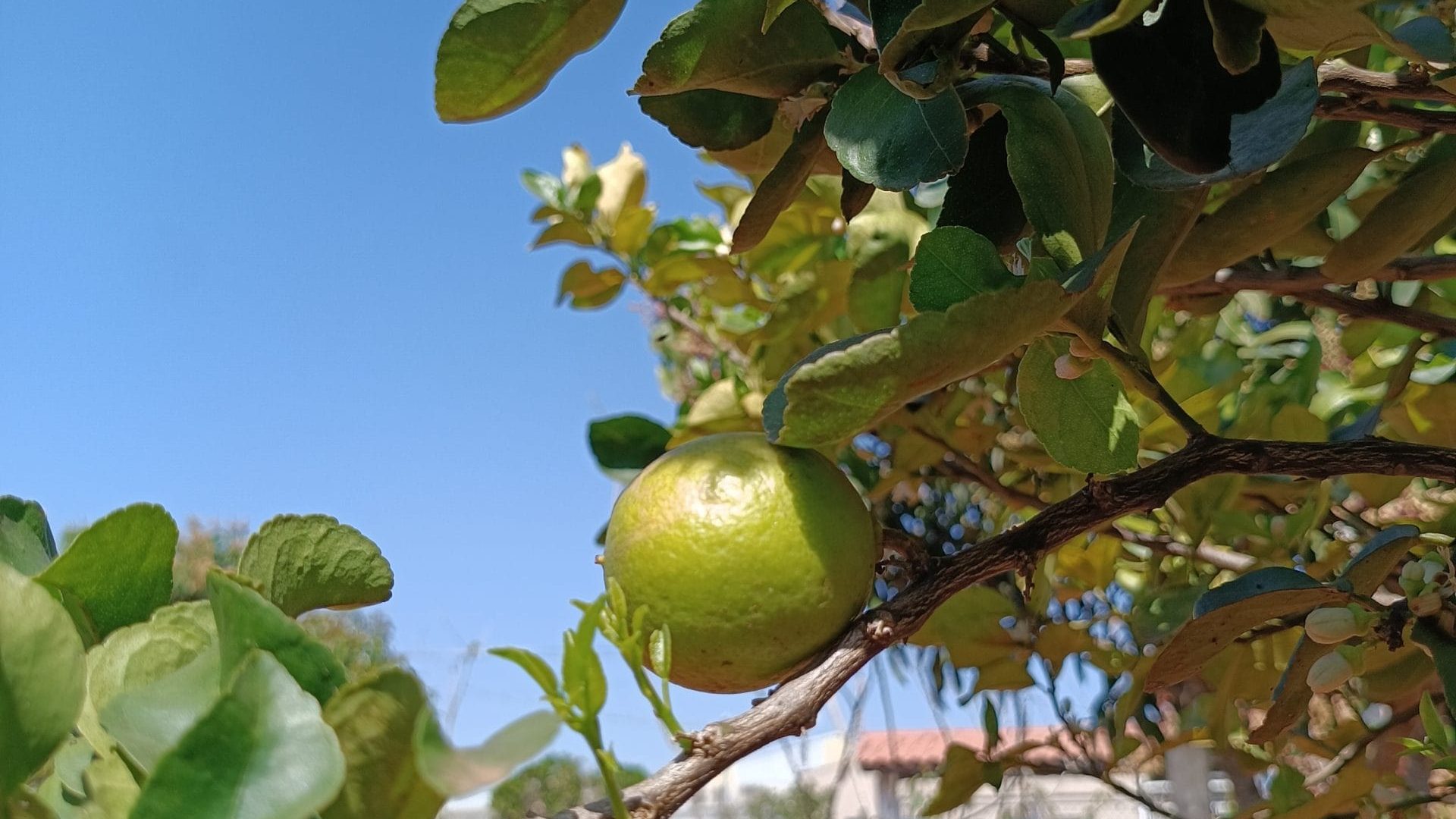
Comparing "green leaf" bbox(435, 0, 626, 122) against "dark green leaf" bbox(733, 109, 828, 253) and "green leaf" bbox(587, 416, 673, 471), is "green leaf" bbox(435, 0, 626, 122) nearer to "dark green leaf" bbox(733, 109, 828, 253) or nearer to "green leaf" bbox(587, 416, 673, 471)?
"dark green leaf" bbox(733, 109, 828, 253)

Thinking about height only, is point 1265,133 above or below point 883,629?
above

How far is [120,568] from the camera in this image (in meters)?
0.43

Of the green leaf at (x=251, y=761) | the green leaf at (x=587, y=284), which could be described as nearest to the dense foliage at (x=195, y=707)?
the green leaf at (x=251, y=761)

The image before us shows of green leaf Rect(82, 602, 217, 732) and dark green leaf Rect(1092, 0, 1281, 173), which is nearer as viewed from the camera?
green leaf Rect(82, 602, 217, 732)

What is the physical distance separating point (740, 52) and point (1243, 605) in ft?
1.41

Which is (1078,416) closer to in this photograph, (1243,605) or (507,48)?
(1243,605)

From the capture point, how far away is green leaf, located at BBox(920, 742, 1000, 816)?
1.02 m

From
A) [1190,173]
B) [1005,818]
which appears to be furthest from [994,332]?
[1005,818]

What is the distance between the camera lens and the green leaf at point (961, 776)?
1.02 m

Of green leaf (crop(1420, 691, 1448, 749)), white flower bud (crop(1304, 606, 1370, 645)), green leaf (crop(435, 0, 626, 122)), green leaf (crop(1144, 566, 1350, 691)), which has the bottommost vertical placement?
green leaf (crop(1420, 691, 1448, 749))

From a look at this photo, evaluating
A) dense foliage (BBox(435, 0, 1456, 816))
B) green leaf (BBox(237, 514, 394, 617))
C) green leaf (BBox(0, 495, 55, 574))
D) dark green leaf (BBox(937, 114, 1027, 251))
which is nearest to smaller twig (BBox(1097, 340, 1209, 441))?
dense foliage (BBox(435, 0, 1456, 816))

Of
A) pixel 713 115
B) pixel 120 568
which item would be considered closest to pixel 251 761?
pixel 120 568

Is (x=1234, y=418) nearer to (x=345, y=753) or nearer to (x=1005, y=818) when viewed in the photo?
(x=345, y=753)

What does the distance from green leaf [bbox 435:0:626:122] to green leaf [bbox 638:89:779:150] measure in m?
0.14
